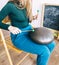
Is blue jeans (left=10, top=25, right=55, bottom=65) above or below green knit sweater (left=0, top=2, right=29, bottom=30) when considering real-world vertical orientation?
below

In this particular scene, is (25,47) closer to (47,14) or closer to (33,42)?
(33,42)

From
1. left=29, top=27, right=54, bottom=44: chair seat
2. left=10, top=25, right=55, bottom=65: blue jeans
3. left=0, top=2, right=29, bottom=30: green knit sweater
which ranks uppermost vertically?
left=0, top=2, right=29, bottom=30: green knit sweater

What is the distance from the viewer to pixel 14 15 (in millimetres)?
1189

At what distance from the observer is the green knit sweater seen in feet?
3.69

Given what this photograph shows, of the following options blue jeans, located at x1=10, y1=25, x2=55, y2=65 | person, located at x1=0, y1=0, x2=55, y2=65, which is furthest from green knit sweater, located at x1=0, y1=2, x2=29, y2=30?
blue jeans, located at x1=10, y1=25, x2=55, y2=65

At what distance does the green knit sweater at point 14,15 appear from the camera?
112cm

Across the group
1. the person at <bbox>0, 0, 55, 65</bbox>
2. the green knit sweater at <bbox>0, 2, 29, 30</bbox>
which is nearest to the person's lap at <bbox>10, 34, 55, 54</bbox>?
the person at <bbox>0, 0, 55, 65</bbox>

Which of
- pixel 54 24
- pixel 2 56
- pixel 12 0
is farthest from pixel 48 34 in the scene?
pixel 54 24

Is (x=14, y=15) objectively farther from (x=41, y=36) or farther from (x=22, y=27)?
(x=41, y=36)

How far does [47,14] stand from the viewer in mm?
2564

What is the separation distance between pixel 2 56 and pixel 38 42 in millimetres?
926

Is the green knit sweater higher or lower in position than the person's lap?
higher

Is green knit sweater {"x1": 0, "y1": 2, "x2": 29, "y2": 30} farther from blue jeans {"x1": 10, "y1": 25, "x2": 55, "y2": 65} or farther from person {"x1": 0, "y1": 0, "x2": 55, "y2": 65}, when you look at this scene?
blue jeans {"x1": 10, "y1": 25, "x2": 55, "y2": 65}

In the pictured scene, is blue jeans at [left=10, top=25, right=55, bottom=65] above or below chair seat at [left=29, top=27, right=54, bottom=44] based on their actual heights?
below
